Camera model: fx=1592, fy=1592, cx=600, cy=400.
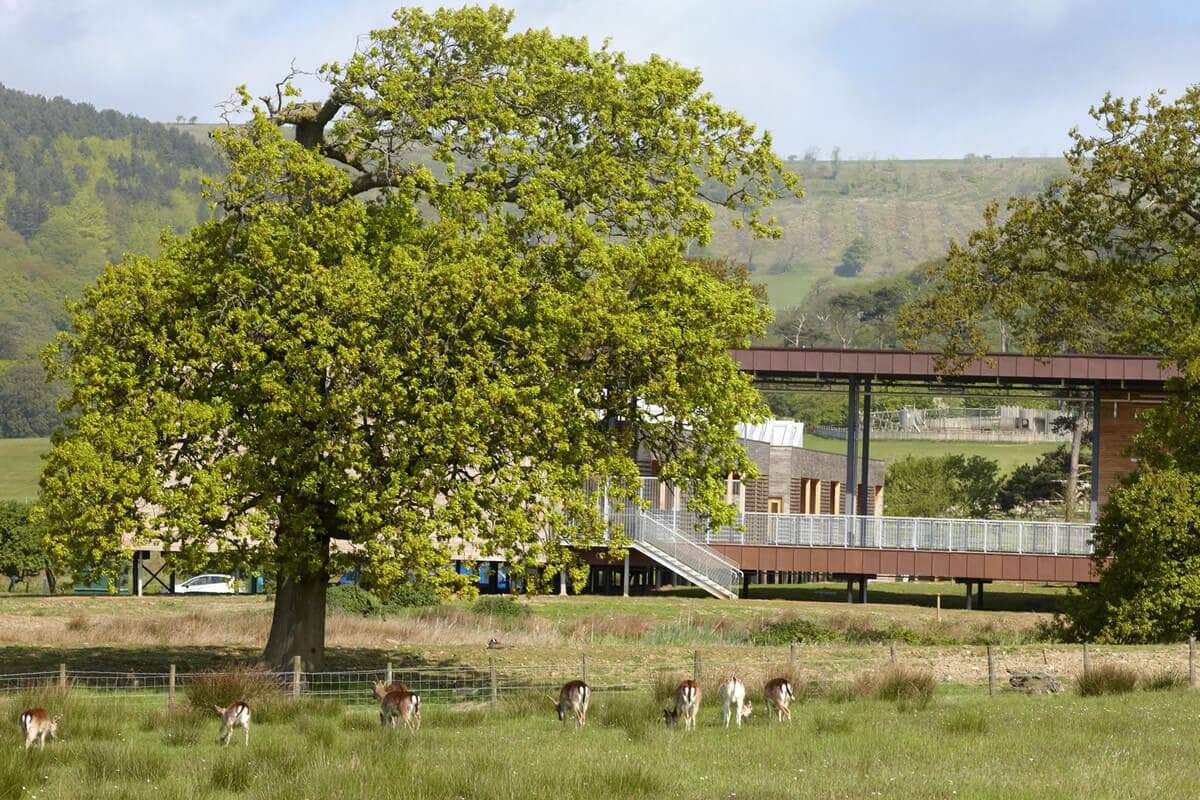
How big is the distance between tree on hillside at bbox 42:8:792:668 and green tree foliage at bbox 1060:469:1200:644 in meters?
10.3

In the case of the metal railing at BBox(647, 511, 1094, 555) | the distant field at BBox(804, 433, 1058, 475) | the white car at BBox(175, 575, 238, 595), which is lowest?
→ the white car at BBox(175, 575, 238, 595)

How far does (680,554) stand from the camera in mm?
46531

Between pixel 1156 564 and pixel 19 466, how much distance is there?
13445 centimetres

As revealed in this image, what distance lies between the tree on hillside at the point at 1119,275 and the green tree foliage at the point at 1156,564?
60 mm

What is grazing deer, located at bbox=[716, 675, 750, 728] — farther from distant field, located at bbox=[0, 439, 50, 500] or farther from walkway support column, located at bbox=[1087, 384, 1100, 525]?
distant field, located at bbox=[0, 439, 50, 500]

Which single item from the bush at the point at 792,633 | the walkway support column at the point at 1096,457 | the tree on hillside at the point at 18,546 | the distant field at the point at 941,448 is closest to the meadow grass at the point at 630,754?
the bush at the point at 792,633

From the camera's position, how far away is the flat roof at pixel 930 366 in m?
46.2

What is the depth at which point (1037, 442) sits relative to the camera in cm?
14688

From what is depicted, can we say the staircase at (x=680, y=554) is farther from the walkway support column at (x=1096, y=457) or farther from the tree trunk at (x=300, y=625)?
the tree trunk at (x=300, y=625)

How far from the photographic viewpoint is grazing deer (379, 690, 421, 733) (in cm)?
2042

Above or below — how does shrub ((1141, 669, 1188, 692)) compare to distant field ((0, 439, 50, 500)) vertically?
below

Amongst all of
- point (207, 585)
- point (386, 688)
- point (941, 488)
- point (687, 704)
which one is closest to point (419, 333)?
point (386, 688)

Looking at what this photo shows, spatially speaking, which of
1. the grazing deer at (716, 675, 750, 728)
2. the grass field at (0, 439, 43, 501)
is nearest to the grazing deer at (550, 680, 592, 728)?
the grazing deer at (716, 675, 750, 728)

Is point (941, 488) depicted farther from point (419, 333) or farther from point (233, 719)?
point (233, 719)
